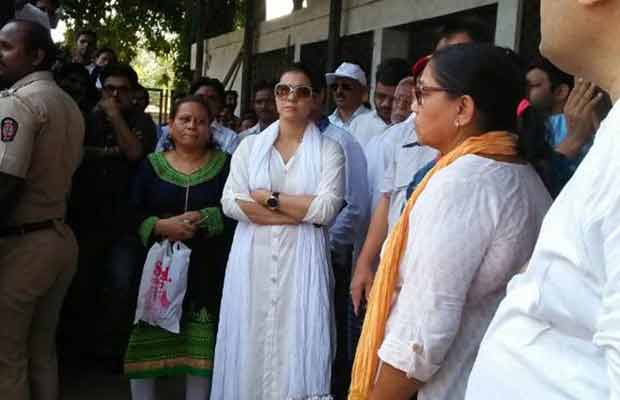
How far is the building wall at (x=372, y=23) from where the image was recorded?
19.6 ft

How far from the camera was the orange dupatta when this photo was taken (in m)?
1.89

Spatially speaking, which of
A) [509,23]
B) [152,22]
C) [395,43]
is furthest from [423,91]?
[152,22]

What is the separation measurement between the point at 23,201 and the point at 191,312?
37.8 inches

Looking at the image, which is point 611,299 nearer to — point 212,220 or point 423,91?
point 423,91

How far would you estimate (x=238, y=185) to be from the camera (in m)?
3.30

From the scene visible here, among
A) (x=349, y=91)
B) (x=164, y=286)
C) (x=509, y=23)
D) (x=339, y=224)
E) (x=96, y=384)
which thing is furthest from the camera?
(x=509, y=23)

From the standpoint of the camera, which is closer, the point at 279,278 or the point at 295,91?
the point at 279,278

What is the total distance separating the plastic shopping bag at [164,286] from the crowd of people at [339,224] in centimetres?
8

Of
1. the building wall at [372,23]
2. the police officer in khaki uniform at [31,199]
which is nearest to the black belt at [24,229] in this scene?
the police officer in khaki uniform at [31,199]

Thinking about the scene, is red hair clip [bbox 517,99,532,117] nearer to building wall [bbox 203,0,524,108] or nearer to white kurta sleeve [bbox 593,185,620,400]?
white kurta sleeve [bbox 593,185,620,400]

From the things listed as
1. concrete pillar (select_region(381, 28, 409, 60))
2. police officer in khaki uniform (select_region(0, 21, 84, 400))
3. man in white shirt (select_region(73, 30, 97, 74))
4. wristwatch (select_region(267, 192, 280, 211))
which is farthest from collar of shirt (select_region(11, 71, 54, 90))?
concrete pillar (select_region(381, 28, 409, 60))

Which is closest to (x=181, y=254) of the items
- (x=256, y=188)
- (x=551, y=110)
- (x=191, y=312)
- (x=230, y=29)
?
(x=191, y=312)

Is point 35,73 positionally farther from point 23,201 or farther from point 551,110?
point 551,110

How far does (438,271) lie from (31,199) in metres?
2.09
